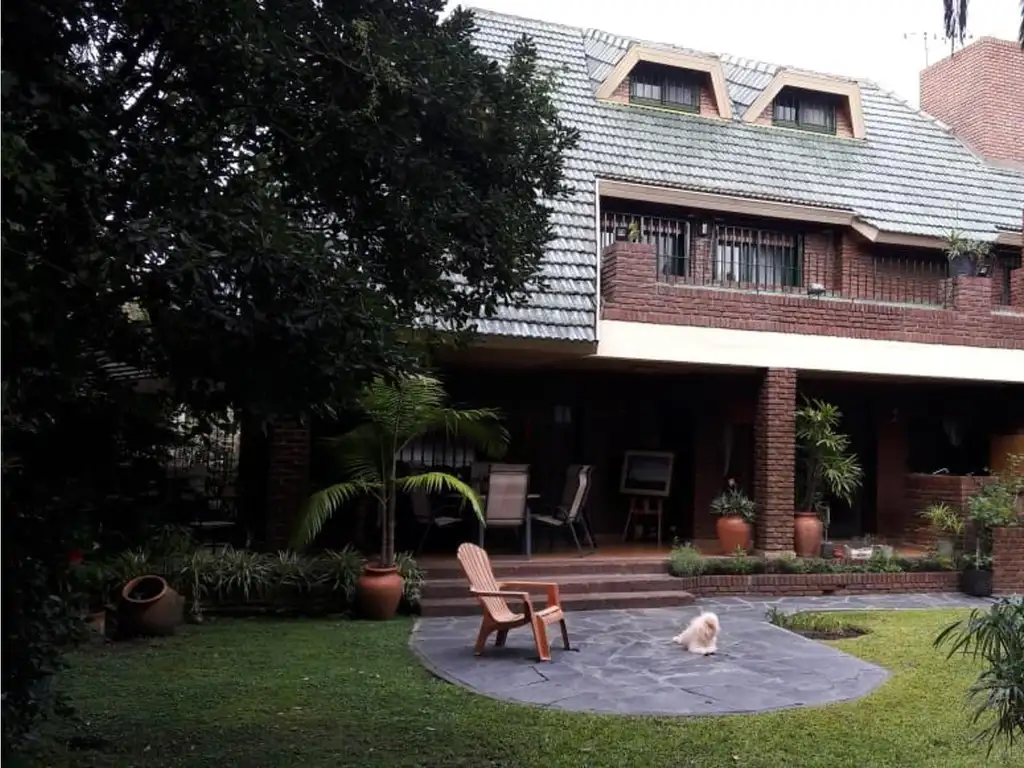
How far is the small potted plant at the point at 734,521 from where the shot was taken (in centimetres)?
1191

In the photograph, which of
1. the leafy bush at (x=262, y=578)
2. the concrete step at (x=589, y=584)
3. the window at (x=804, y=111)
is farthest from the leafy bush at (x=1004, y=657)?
the window at (x=804, y=111)

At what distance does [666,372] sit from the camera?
1339 cm

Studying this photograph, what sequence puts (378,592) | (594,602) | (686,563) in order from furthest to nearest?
(686,563)
(594,602)
(378,592)

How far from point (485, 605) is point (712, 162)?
8.53m

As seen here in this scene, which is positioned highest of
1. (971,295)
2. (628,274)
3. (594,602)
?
(971,295)

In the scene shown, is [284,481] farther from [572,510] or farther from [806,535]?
[806,535]

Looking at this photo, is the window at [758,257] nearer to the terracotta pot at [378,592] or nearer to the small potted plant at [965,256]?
the small potted plant at [965,256]

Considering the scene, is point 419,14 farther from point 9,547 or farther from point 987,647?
point 987,647

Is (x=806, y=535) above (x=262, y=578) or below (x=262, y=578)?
above

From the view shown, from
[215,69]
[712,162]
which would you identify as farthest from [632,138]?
[215,69]

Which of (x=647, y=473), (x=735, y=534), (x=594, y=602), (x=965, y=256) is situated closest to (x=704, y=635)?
(x=594, y=602)

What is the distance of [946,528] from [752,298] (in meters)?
4.21

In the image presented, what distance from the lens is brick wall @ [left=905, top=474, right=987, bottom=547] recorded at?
41.1 ft

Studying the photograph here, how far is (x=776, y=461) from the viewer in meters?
11.8
